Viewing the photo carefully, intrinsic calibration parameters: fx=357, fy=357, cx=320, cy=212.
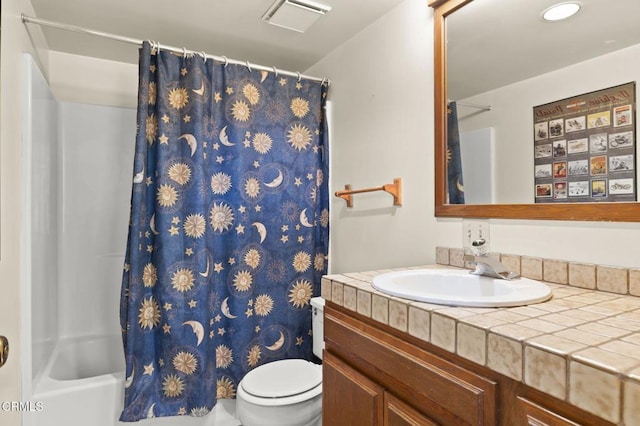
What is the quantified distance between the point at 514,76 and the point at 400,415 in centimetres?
122

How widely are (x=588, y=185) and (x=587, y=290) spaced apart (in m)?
0.32

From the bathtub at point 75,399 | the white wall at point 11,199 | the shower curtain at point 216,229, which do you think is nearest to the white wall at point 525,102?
the shower curtain at point 216,229

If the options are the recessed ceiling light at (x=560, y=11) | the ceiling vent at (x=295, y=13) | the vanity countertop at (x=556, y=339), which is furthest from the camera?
the ceiling vent at (x=295, y=13)

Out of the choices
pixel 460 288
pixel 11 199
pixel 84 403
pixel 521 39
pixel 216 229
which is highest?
pixel 521 39

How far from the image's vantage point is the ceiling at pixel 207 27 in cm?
182

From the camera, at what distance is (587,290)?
3.55 feet

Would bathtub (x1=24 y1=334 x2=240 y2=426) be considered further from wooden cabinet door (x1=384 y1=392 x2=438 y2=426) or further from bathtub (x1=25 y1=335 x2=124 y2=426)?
wooden cabinet door (x1=384 y1=392 x2=438 y2=426)

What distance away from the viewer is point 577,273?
1.12m

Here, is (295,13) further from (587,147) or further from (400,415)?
(400,415)

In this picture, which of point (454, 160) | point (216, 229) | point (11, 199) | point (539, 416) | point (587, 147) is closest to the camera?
point (539, 416)

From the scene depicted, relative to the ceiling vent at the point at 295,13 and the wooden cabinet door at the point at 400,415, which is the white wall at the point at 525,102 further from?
the ceiling vent at the point at 295,13

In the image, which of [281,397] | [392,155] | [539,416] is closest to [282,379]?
[281,397]

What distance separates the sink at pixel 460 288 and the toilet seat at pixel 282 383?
2.55 feet

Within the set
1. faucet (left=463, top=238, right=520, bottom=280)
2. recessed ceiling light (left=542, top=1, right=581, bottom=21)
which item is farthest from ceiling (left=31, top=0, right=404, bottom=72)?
faucet (left=463, top=238, right=520, bottom=280)
